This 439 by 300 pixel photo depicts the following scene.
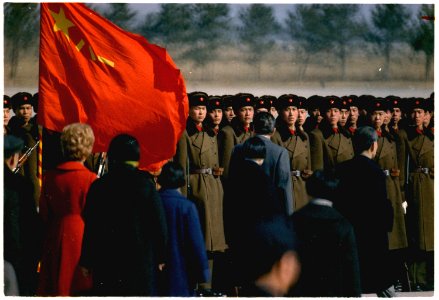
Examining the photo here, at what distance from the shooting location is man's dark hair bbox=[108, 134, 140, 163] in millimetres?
8422

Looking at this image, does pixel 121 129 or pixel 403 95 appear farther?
pixel 403 95

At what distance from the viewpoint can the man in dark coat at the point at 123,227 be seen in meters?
8.37

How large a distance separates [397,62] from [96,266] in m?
4.51

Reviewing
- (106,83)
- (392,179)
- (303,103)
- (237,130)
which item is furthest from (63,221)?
(392,179)

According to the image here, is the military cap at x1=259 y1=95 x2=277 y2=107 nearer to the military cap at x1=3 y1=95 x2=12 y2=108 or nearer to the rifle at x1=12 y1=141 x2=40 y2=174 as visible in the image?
the rifle at x1=12 y1=141 x2=40 y2=174

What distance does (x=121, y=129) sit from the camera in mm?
10883

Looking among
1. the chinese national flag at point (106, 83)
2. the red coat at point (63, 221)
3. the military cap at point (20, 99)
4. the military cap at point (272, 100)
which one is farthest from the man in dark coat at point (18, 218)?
the military cap at point (272, 100)

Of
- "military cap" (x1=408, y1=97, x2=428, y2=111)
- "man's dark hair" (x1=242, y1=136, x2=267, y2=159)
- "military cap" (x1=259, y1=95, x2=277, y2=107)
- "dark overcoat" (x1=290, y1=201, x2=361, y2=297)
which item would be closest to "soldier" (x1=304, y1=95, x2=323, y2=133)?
"military cap" (x1=259, y1=95, x2=277, y2=107)

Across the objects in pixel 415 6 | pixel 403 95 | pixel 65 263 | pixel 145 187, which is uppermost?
pixel 415 6

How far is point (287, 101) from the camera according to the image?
1211 cm

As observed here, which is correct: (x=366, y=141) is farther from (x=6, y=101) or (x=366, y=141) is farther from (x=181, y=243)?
(x=6, y=101)

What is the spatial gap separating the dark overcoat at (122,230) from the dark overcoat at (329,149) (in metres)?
4.07

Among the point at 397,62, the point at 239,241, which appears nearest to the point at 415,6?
the point at 397,62

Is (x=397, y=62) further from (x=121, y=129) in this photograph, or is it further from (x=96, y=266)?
(x=96, y=266)
